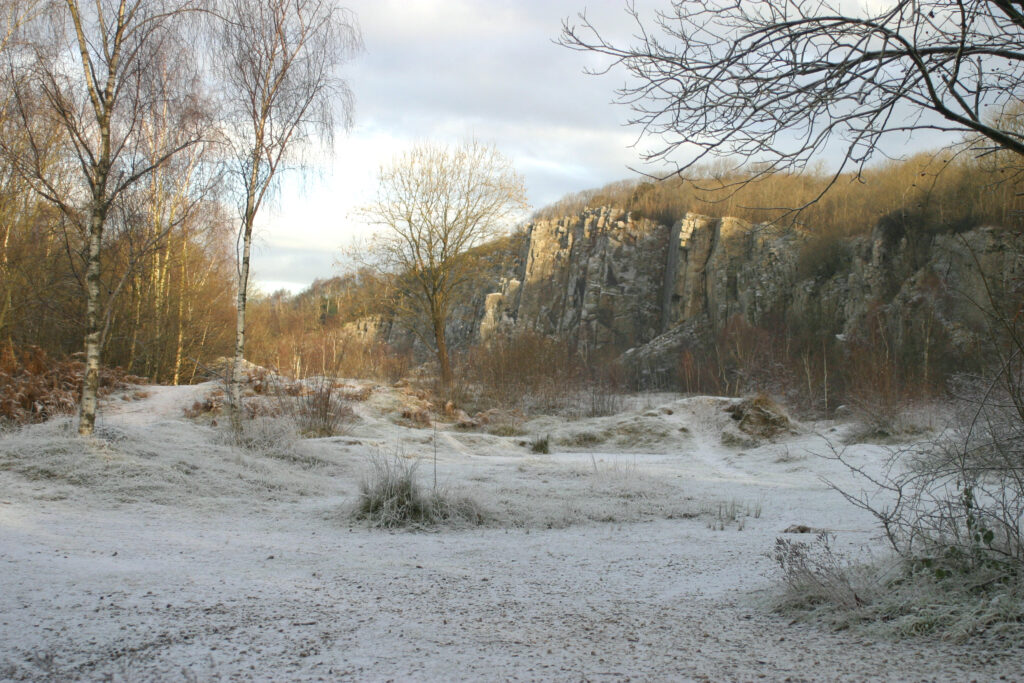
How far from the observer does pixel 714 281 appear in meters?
26.8

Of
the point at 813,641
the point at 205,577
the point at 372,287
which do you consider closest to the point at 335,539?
the point at 205,577

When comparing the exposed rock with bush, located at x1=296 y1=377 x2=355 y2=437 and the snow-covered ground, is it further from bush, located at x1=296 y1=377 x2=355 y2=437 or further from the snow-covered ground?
bush, located at x1=296 y1=377 x2=355 y2=437

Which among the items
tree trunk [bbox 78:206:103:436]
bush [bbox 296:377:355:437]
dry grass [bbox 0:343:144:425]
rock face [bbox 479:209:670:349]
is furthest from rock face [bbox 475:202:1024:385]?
dry grass [bbox 0:343:144:425]

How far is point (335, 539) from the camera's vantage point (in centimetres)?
498

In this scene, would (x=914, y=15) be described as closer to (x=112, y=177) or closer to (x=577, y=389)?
(x=112, y=177)

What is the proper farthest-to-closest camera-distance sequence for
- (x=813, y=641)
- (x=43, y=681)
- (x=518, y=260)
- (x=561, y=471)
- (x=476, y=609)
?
1. (x=518, y=260)
2. (x=561, y=471)
3. (x=476, y=609)
4. (x=813, y=641)
5. (x=43, y=681)

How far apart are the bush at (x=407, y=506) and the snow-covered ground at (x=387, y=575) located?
0.59 feet

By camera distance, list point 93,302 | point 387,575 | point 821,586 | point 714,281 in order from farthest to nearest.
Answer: point 714,281, point 93,302, point 387,575, point 821,586

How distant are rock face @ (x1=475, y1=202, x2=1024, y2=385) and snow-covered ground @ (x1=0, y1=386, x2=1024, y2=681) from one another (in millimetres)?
4871

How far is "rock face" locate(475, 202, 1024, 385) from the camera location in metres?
17.1

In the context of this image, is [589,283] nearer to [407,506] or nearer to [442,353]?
[442,353]

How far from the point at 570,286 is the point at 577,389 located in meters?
18.0

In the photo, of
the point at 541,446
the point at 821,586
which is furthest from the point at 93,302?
the point at 821,586

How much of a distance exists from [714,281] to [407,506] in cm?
2331
